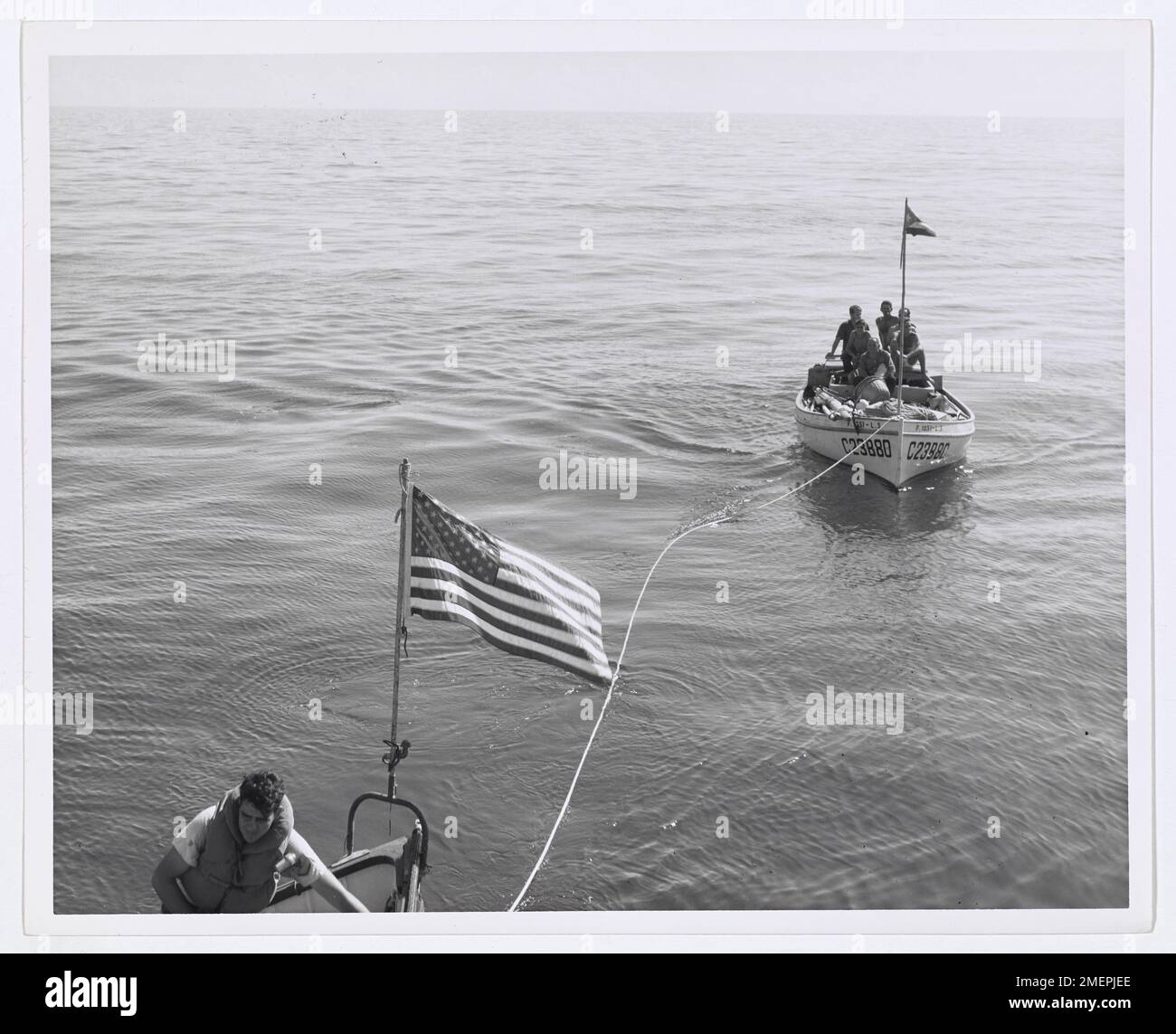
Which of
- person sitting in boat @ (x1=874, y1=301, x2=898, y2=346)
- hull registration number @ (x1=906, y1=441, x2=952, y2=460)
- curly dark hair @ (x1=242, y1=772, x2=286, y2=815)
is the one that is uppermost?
person sitting in boat @ (x1=874, y1=301, x2=898, y2=346)

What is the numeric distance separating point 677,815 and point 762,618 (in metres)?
3.84

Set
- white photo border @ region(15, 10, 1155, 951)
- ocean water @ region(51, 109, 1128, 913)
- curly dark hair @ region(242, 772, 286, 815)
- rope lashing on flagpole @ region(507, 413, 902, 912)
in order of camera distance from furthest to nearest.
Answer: ocean water @ region(51, 109, 1128, 913)
rope lashing on flagpole @ region(507, 413, 902, 912)
white photo border @ region(15, 10, 1155, 951)
curly dark hair @ region(242, 772, 286, 815)

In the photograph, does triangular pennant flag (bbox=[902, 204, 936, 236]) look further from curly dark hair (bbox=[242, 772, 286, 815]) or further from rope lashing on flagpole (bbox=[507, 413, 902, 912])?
curly dark hair (bbox=[242, 772, 286, 815])

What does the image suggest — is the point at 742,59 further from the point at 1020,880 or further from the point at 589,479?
the point at 589,479

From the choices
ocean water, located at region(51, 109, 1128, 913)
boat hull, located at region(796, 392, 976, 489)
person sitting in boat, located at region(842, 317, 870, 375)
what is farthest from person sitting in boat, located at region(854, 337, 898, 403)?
ocean water, located at region(51, 109, 1128, 913)

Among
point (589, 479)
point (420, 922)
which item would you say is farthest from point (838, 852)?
point (589, 479)

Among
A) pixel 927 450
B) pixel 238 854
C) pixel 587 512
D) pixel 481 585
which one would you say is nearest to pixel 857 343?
pixel 927 450

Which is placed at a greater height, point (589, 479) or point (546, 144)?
point (546, 144)

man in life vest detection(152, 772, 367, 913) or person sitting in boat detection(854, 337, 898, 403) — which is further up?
person sitting in boat detection(854, 337, 898, 403)

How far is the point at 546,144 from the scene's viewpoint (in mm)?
20703

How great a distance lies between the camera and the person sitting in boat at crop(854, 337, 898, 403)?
1842 cm

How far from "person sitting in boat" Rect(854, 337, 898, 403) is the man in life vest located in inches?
481

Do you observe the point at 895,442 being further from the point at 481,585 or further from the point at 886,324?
the point at 481,585

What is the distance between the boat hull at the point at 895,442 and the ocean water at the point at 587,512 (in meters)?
0.33
